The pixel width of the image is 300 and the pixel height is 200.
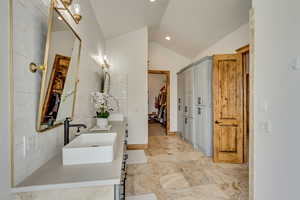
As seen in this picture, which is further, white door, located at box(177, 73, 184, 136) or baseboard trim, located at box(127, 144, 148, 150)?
white door, located at box(177, 73, 184, 136)

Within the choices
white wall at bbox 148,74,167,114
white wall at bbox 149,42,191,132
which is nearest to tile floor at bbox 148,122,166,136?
white wall at bbox 149,42,191,132

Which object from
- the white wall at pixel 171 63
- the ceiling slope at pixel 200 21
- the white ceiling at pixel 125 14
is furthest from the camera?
the white wall at pixel 171 63

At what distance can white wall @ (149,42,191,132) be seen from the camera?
582 centimetres

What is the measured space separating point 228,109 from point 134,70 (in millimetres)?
2537

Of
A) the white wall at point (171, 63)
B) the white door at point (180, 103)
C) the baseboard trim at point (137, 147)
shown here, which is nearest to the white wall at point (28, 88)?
the baseboard trim at point (137, 147)

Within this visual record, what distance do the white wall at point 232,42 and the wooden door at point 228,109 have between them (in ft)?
2.17

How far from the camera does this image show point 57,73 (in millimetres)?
1279

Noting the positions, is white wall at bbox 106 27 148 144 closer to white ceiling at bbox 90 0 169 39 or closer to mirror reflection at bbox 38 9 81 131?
white ceiling at bbox 90 0 169 39

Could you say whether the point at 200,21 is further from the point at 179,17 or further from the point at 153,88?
the point at 153,88

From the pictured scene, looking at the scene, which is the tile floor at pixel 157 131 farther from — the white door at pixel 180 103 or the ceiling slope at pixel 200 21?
the ceiling slope at pixel 200 21

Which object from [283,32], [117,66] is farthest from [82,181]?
[117,66]

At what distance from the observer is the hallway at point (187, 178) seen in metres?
2.25

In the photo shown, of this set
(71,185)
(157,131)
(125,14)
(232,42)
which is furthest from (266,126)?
(157,131)

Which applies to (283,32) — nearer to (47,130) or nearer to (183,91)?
(47,130)
